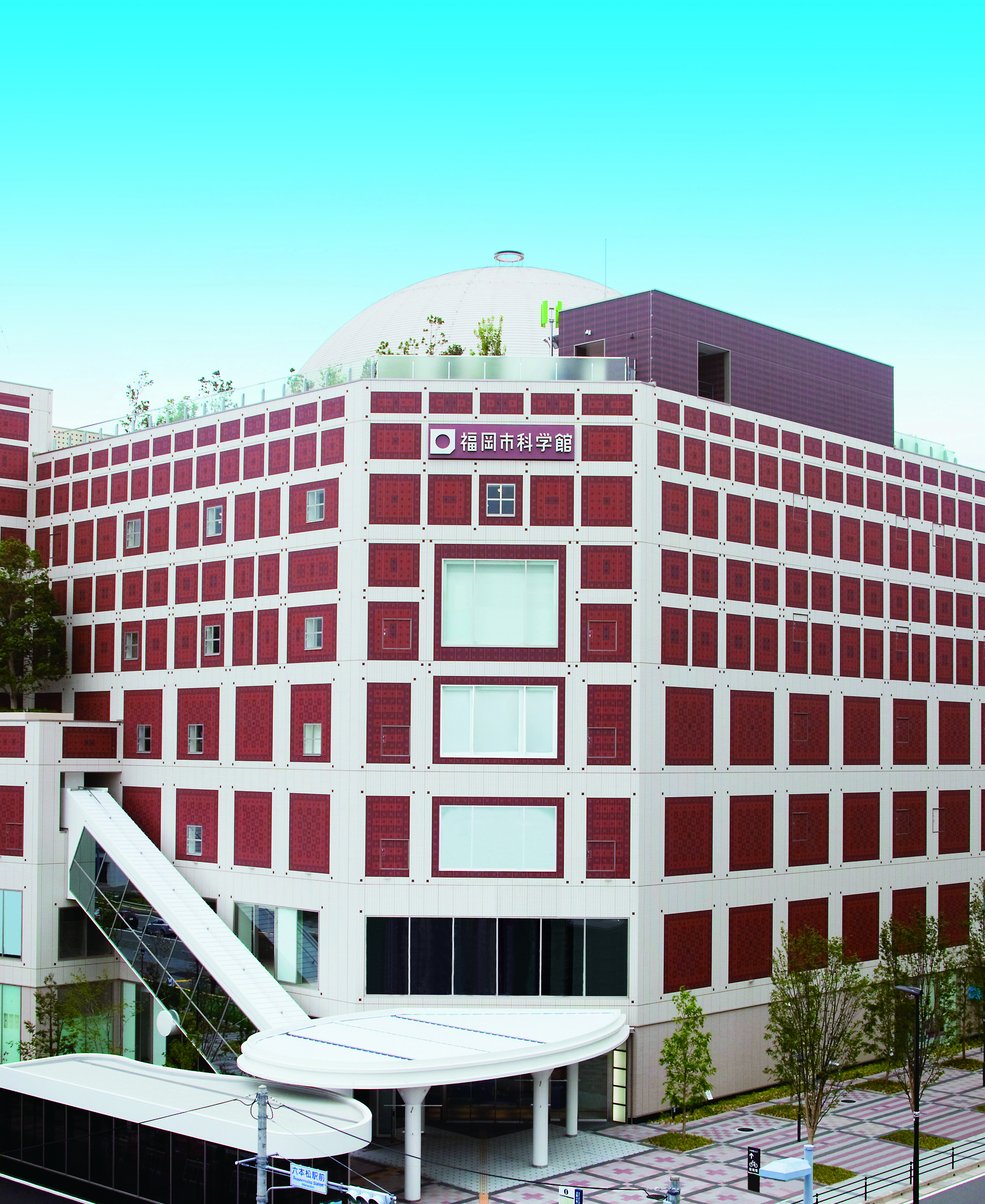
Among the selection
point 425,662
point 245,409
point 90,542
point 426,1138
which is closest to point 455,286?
point 245,409

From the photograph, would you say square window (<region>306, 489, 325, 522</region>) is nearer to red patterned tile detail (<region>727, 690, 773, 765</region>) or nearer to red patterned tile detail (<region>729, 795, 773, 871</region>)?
red patterned tile detail (<region>727, 690, 773, 765</region>)

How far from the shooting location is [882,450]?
6047 cm

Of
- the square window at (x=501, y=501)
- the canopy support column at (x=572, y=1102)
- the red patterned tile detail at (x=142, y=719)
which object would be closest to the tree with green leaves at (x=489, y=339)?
the square window at (x=501, y=501)

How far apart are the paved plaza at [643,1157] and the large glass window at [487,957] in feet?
15.3

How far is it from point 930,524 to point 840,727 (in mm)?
12089

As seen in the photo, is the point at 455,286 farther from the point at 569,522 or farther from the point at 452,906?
the point at 452,906

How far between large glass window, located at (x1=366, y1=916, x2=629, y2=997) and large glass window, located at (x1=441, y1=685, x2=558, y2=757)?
18.8 feet

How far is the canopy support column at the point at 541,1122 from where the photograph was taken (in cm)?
4153

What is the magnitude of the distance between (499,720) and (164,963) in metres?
14.8

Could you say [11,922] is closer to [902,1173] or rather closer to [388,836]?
[388,836]

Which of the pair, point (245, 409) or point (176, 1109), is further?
point (245, 409)

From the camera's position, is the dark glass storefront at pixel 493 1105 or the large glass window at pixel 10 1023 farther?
the large glass window at pixel 10 1023

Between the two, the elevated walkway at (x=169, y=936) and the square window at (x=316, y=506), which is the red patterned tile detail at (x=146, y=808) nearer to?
the elevated walkway at (x=169, y=936)

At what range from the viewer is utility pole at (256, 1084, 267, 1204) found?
30828mm
